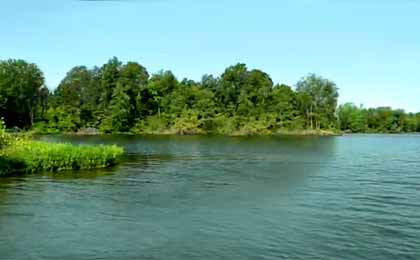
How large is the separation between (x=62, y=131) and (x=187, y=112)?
30425 mm

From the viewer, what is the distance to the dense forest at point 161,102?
130 metres

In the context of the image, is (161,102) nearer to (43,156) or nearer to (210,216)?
(43,156)

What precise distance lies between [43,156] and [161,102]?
106233 millimetres

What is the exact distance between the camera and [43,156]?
39781 millimetres

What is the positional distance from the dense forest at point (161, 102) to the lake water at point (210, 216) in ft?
310

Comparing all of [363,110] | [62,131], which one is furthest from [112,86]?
[363,110]

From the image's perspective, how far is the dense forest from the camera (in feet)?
428

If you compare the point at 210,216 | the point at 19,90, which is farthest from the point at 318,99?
the point at 210,216

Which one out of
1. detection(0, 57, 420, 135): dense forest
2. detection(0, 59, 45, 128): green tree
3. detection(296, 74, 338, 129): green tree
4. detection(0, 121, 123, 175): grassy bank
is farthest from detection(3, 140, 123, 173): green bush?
detection(296, 74, 338, 129): green tree

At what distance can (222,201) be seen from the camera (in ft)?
90.3

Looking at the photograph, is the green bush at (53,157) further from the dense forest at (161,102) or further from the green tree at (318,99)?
the green tree at (318,99)

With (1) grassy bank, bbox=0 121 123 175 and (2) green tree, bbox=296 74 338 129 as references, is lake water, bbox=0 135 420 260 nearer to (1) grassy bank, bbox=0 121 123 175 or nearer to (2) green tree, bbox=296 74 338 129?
(1) grassy bank, bbox=0 121 123 175

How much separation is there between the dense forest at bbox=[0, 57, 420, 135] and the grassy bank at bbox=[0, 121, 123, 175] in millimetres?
84204

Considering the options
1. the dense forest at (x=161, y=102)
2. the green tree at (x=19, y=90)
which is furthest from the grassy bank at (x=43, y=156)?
the dense forest at (x=161, y=102)
